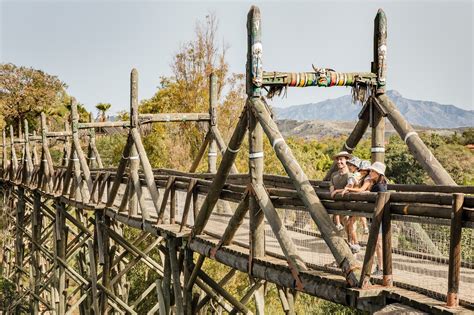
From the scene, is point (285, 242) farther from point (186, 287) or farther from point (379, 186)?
point (186, 287)

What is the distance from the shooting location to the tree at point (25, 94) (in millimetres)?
41750

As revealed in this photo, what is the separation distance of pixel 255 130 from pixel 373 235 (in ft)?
6.21

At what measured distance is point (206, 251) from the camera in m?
6.79

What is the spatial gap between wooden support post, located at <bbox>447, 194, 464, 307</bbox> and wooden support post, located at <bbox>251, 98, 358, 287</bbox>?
2.70 ft

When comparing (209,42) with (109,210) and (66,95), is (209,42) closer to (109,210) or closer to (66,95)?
(109,210)

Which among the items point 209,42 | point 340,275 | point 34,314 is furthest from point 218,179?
point 209,42

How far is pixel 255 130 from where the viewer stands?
5.79m

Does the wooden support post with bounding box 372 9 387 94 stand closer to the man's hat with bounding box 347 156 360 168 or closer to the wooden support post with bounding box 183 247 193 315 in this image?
the man's hat with bounding box 347 156 360 168

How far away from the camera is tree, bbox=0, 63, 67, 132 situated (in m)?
41.8

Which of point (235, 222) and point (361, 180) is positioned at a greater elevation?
point (361, 180)

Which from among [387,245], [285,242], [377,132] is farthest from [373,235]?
[377,132]

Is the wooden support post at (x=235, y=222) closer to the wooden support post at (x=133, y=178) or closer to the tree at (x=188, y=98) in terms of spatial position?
the wooden support post at (x=133, y=178)

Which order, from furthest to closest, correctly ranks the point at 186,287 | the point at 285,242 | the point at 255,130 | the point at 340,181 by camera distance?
the point at 186,287 < the point at 255,130 < the point at 340,181 < the point at 285,242

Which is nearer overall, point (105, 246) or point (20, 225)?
point (105, 246)
